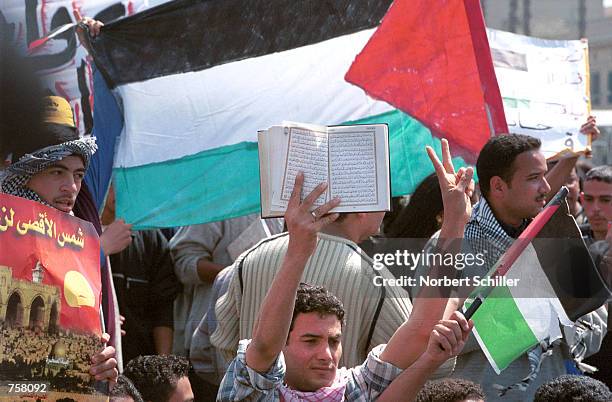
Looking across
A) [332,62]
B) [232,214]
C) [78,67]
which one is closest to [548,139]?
[332,62]

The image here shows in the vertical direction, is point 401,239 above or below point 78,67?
below

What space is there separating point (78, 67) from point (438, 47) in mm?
1551

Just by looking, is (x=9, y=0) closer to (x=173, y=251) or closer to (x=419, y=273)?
(x=173, y=251)

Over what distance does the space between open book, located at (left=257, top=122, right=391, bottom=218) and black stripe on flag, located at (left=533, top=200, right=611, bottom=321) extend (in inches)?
50.4

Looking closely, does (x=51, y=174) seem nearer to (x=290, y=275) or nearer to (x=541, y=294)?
(x=290, y=275)

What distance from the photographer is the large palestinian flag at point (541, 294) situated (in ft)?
15.0

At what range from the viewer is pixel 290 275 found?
11.6 feet

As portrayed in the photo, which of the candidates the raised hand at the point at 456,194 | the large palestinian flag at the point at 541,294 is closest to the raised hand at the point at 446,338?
the raised hand at the point at 456,194

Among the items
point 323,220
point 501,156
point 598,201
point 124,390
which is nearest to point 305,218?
point 323,220

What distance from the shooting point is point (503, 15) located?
11828mm

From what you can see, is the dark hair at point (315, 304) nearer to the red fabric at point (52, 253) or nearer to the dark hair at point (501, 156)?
the red fabric at point (52, 253)

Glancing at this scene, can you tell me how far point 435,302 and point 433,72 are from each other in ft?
5.98

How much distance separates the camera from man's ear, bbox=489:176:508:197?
195 inches

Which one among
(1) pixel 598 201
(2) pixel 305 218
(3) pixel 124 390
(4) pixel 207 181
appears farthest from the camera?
(1) pixel 598 201
